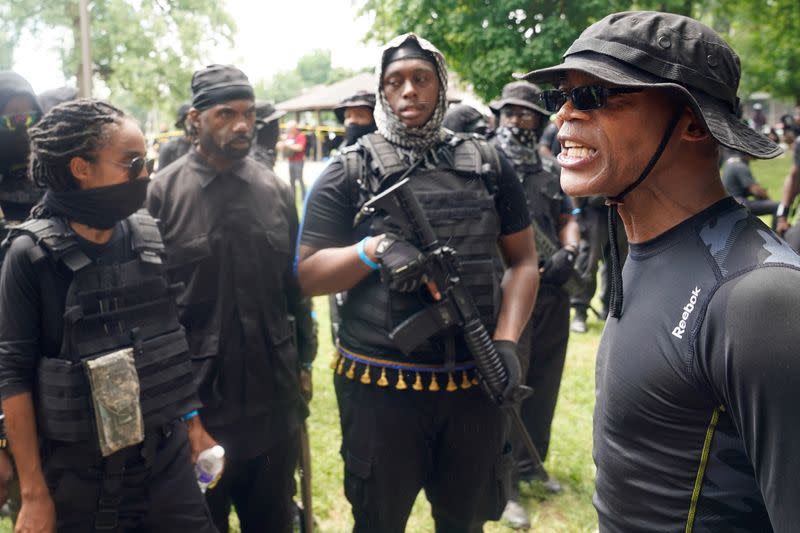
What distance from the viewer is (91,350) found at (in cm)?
221

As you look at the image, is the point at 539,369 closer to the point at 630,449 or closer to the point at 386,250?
the point at 386,250

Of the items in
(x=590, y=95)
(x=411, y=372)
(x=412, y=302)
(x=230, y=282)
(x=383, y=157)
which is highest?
(x=590, y=95)

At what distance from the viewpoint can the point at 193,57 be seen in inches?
868

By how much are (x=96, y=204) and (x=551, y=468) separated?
3.34m

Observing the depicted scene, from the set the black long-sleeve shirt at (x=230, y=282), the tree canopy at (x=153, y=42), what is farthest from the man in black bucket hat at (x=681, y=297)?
the tree canopy at (x=153, y=42)

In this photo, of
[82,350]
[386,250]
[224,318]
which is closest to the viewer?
[82,350]

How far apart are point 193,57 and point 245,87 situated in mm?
20584

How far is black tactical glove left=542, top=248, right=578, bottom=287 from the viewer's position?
13.8ft

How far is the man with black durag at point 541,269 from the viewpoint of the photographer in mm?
4199

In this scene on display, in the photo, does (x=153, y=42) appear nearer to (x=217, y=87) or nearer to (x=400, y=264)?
(x=217, y=87)

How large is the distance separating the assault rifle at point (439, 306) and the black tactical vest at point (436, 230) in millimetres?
66

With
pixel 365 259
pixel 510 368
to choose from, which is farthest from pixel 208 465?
pixel 510 368

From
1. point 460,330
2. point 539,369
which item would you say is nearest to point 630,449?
point 460,330

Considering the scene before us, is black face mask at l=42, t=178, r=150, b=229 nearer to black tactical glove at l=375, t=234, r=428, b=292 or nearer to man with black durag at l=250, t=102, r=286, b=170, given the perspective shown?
black tactical glove at l=375, t=234, r=428, b=292
